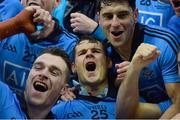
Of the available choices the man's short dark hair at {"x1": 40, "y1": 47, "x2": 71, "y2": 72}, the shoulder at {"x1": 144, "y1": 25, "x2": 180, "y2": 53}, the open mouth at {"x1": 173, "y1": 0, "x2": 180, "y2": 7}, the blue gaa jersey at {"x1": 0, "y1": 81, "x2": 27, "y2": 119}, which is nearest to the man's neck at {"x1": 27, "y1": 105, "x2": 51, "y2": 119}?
the blue gaa jersey at {"x1": 0, "y1": 81, "x2": 27, "y2": 119}

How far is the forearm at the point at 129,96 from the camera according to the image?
48.2 inches

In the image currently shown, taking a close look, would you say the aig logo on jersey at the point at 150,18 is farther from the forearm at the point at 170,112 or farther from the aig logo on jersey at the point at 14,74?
the aig logo on jersey at the point at 14,74

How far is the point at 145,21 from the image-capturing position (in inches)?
51.8

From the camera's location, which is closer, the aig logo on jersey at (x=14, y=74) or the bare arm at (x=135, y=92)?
the bare arm at (x=135, y=92)

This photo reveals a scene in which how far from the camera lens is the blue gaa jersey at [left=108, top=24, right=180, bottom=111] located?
50.2 inches

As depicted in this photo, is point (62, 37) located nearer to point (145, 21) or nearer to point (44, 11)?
point (44, 11)

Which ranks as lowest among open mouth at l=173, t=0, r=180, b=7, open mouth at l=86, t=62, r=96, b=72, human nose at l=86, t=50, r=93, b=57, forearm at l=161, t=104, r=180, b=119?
forearm at l=161, t=104, r=180, b=119

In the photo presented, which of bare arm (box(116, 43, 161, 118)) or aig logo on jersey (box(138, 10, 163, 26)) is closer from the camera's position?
bare arm (box(116, 43, 161, 118))

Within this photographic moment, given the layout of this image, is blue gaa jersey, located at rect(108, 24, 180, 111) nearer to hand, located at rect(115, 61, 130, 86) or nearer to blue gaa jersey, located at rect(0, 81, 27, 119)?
hand, located at rect(115, 61, 130, 86)

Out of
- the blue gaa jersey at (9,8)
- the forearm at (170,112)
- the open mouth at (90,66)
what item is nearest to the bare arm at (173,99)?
the forearm at (170,112)

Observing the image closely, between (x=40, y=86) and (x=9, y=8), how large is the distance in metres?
0.26

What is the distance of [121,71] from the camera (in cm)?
127

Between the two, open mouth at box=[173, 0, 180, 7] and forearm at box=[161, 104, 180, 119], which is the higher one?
open mouth at box=[173, 0, 180, 7]

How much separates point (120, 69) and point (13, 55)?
0.32 m
